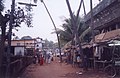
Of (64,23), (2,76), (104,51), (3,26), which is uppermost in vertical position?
(64,23)

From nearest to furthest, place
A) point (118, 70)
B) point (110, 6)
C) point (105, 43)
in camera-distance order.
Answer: point (118, 70), point (105, 43), point (110, 6)

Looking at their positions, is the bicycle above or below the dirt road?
above

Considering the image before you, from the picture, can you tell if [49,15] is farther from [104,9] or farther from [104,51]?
[104,51]

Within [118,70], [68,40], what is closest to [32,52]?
[68,40]

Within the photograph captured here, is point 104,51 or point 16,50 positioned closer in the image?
point 104,51

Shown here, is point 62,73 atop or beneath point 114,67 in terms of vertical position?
beneath

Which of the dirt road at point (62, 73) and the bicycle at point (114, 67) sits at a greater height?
the bicycle at point (114, 67)

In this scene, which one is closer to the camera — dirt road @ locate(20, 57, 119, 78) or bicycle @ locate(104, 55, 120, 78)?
bicycle @ locate(104, 55, 120, 78)

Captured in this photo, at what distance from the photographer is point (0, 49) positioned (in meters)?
13.1

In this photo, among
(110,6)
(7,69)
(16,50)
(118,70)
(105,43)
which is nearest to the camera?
(7,69)

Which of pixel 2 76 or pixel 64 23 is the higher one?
pixel 64 23

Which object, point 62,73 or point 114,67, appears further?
point 62,73

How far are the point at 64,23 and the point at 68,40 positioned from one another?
11.2ft

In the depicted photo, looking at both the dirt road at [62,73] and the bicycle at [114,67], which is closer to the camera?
the bicycle at [114,67]
